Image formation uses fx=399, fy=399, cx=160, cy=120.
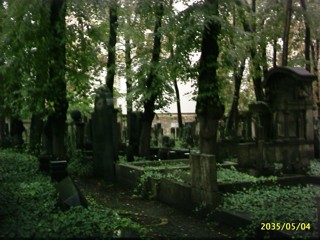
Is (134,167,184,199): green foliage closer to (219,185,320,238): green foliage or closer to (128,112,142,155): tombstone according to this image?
(219,185,320,238): green foliage

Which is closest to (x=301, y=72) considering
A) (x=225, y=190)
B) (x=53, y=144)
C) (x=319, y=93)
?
(x=225, y=190)

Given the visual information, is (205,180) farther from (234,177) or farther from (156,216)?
(234,177)

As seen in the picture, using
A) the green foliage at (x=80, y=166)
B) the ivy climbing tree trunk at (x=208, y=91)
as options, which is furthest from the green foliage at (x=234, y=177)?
the green foliage at (x=80, y=166)

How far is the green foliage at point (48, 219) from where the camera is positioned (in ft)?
14.8

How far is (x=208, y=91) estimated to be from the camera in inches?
348

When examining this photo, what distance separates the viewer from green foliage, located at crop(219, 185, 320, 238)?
17.7ft

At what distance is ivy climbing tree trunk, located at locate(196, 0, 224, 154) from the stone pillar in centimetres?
171

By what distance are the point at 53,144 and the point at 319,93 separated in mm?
16607

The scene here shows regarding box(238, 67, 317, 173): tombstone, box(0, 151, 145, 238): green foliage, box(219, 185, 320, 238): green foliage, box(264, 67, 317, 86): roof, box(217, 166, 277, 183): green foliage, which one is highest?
box(264, 67, 317, 86): roof

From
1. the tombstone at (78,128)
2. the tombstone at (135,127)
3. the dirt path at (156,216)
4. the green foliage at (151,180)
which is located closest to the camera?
the dirt path at (156,216)

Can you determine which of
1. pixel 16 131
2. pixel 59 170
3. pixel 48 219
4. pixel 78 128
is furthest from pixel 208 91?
pixel 16 131

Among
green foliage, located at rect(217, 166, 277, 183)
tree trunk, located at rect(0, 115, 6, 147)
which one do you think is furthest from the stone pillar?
tree trunk, located at rect(0, 115, 6, 147)

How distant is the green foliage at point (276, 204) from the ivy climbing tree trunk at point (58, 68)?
5179mm

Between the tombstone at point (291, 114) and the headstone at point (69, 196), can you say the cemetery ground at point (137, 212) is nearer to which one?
the headstone at point (69, 196)
